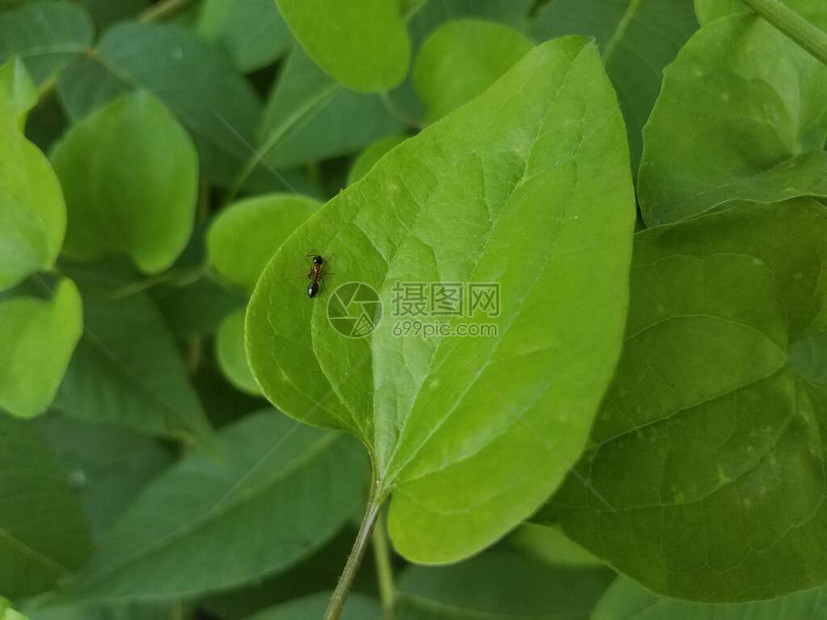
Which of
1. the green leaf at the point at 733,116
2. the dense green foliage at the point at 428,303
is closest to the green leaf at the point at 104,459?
the dense green foliage at the point at 428,303

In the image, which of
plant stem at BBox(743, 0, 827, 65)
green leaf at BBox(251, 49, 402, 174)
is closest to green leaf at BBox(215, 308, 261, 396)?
green leaf at BBox(251, 49, 402, 174)

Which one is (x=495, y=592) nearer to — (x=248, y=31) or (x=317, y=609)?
(x=317, y=609)

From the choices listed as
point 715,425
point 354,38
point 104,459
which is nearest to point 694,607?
point 715,425

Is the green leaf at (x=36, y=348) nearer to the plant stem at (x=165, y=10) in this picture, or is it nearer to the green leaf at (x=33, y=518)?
the green leaf at (x=33, y=518)

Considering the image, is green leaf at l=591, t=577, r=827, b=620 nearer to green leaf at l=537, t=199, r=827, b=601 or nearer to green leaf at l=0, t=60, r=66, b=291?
green leaf at l=537, t=199, r=827, b=601

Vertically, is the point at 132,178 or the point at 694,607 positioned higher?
the point at 132,178
